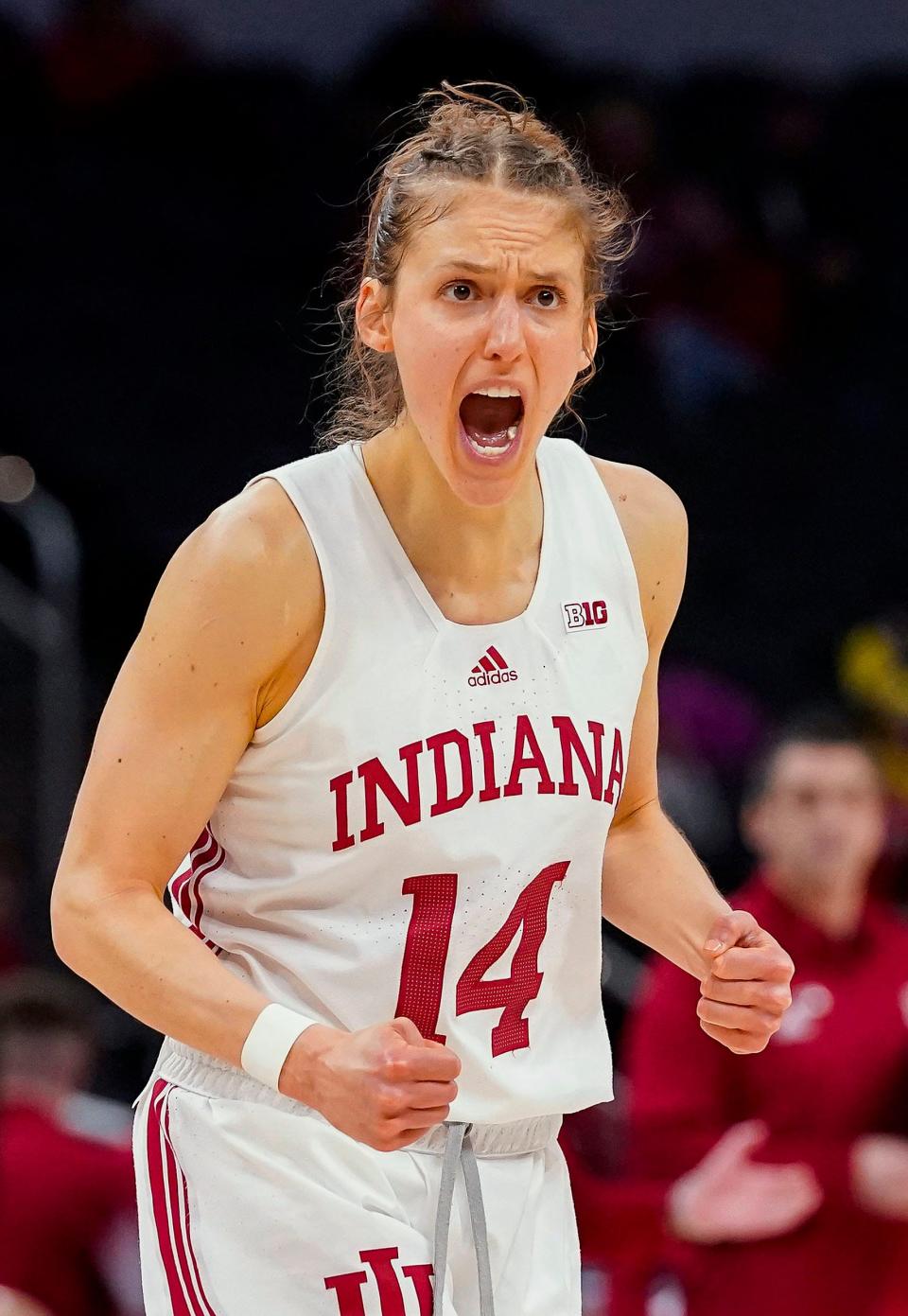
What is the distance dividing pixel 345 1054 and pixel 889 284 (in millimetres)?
7877

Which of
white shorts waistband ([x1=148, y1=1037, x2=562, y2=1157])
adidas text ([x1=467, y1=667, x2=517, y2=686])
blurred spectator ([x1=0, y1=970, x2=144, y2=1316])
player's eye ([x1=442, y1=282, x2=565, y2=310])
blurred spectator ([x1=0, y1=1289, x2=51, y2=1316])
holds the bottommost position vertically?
blurred spectator ([x1=0, y1=1289, x2=51, y2=1316])

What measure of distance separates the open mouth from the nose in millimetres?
88

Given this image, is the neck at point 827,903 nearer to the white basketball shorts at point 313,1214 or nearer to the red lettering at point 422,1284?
the white basketball shorts at point 313,1214

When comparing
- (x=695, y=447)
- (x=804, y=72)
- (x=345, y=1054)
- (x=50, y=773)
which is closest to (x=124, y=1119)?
(x=50, y=773)

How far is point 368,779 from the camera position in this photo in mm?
2406

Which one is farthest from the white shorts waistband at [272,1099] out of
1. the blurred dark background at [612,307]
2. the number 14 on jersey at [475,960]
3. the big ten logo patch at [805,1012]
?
the blurred dark background at [612,307]

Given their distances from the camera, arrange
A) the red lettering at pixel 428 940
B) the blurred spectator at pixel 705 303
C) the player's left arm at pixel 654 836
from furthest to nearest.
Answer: the blurred spectator at pixel 705 303
the player's left arm at pixel 654 836
the red lettering at pixel 428 940

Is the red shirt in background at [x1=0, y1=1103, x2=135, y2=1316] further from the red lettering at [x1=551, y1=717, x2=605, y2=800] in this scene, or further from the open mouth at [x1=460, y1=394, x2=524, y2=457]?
the open mouth at [x1=460, y1=394, x2=524, y2=457]

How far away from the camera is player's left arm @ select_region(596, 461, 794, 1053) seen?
2668mm

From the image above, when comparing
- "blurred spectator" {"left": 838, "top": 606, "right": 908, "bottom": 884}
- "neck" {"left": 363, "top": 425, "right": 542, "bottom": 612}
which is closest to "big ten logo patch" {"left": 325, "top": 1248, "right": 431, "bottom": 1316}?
"neck" {"left": 363, "top": 425, "right": 542, "bottom": 612}

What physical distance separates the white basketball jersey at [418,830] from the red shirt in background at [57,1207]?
79.4 inches

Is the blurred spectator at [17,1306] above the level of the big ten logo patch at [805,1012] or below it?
A: below

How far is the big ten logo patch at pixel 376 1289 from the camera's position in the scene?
2.33m

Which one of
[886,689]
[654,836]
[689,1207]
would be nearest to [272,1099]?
[654,836]
